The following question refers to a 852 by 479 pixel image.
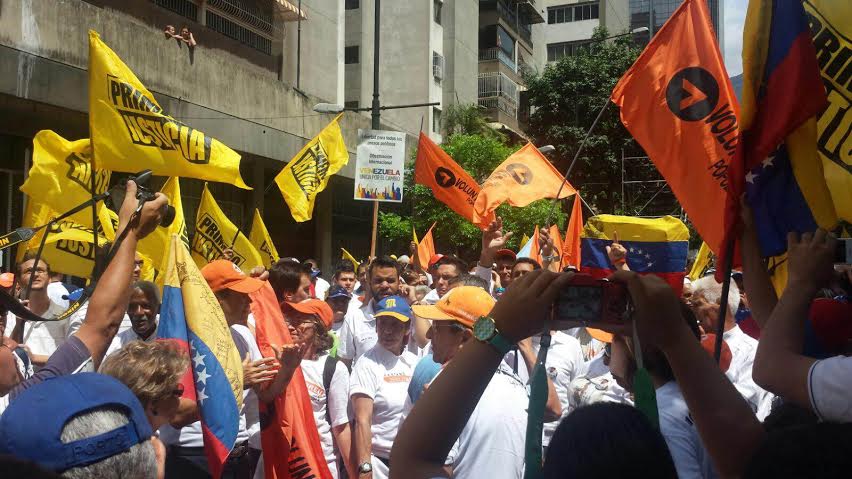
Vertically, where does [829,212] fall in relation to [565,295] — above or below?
above

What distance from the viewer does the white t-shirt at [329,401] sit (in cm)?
502

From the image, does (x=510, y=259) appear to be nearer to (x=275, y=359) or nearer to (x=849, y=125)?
(x=275, y=359)

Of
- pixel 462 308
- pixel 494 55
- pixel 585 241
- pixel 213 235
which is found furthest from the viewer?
pixel 494 55

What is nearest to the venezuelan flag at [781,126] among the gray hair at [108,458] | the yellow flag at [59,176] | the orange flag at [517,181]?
the gray hair at [108,458]

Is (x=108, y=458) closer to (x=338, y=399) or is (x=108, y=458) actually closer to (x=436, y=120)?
(x=338, y=399)

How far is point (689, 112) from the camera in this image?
4.73 meters

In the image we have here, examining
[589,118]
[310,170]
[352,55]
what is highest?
[352,55]

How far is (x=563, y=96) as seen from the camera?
32.0 m

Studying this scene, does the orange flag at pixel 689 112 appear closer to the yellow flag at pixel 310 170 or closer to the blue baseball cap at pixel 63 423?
the blue baseball cap at pixel 63 423

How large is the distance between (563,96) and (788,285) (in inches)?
1201

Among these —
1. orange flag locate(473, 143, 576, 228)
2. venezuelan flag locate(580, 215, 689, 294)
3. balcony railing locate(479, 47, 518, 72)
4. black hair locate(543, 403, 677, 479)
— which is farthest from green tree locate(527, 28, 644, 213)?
black hair locate(543, 403, 677, 479)

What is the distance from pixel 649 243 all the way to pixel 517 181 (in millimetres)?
3483

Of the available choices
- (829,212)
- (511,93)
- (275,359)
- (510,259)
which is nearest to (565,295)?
(829,212)

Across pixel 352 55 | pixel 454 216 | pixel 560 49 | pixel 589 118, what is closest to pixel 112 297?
pixel 454 216
